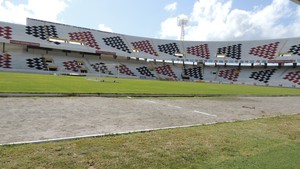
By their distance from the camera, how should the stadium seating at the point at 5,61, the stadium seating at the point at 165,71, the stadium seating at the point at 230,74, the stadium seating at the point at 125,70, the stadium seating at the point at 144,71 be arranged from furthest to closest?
the stadium seating at the point at 165,71, the stadium seating at the point at 230,74, the stadium seating at the point at 144,71, the stadium seating at the point at 125,70, the stadium seating at the point at 5,61

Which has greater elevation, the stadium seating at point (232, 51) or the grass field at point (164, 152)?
the stadium seating at point (232, 51)

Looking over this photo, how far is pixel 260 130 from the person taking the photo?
22.6 feet

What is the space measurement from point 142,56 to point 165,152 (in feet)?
203

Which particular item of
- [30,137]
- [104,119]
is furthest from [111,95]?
[30,137]

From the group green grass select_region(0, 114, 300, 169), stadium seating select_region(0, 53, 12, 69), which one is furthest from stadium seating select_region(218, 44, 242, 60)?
green grass select_region(0, 114, 300, 169)

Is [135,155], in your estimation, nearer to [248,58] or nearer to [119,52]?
[119,52]

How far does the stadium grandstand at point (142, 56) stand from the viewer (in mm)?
49875

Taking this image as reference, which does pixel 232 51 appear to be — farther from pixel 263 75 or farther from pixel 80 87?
pixel 80 87

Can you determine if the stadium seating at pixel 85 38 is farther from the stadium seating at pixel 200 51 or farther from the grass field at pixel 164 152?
the grass field at pixel 164 152

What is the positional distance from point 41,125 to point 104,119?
1923 mm

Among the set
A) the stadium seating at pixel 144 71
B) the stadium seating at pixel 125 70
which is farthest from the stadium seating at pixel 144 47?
the stadium seating at pixel 125 70

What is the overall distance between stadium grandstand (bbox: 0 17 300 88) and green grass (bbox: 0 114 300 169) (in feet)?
152

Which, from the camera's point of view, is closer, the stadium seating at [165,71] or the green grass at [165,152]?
the green grass at [165,152]

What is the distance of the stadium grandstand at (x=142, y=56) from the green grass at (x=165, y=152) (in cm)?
4620
